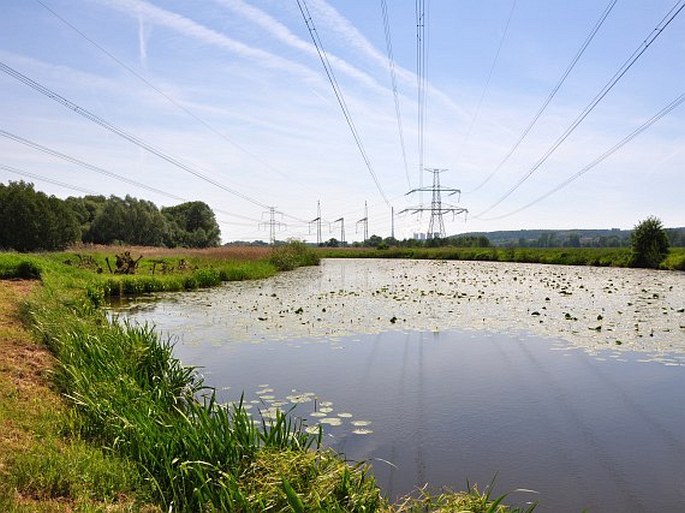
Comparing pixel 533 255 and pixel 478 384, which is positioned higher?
pixel 533 255

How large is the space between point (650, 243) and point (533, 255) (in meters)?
13.2

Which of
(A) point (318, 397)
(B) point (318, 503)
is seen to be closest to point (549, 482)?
(B) point (318, 503)

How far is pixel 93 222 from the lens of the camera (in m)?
61.6

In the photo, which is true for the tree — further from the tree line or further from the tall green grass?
the tree line

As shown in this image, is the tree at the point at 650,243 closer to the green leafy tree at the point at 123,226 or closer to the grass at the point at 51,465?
the grass at the point at 51,465

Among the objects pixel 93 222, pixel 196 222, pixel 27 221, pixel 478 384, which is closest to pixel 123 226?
pixel 93 222

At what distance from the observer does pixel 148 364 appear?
284 inches

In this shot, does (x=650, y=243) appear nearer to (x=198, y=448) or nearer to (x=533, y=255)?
(x=533, y=255)

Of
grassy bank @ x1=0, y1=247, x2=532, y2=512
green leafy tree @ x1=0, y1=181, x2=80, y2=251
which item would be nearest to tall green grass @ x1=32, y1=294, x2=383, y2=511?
grassy bank @ x1=0, y1=247, x2=532, y2=512

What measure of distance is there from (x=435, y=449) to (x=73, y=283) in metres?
13.4

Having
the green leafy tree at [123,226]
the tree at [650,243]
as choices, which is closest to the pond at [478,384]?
the tree at [650,243]

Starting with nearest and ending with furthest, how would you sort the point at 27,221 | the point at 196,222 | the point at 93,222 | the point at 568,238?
the point at 27,221 < the point at 93,222 < the point at 196,222 < the point at 568,238

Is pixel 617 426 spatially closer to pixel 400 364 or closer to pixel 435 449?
pixel 435 449

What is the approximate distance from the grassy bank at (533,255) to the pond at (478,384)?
75.5 ft
